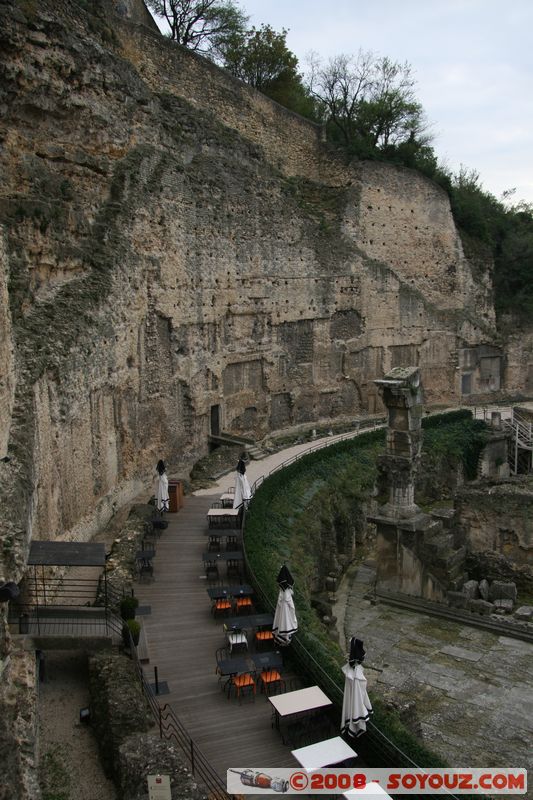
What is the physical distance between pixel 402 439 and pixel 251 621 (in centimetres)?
938

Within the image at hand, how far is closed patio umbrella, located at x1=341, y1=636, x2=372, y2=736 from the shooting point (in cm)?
1095

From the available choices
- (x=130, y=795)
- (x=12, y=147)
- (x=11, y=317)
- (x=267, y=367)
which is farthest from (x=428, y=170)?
(x=130, y=795)

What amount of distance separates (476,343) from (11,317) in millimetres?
34215

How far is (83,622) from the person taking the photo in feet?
44.5

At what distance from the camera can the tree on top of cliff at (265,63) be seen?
42.5m

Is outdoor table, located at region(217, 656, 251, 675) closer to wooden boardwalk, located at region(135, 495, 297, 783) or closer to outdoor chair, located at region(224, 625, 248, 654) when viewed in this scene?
wooden boardwalk, located at region(135, 495, 297, 783)

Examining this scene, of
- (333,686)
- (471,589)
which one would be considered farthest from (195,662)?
(471,589)

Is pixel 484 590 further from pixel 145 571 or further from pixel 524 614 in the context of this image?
pixel 145 571

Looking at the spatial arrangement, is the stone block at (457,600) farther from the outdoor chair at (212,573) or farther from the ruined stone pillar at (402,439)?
the outdoor chair at (212,573)

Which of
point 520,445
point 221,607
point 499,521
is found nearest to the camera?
point 221,607

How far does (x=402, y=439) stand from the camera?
2192 centimetres

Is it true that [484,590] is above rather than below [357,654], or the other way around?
below

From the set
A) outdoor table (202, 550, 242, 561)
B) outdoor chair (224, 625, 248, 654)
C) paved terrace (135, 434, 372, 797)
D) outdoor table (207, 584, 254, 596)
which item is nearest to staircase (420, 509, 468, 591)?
paved terrace (135, 434, 372, 797)

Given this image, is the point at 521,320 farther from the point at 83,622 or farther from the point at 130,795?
the point at 130,795
